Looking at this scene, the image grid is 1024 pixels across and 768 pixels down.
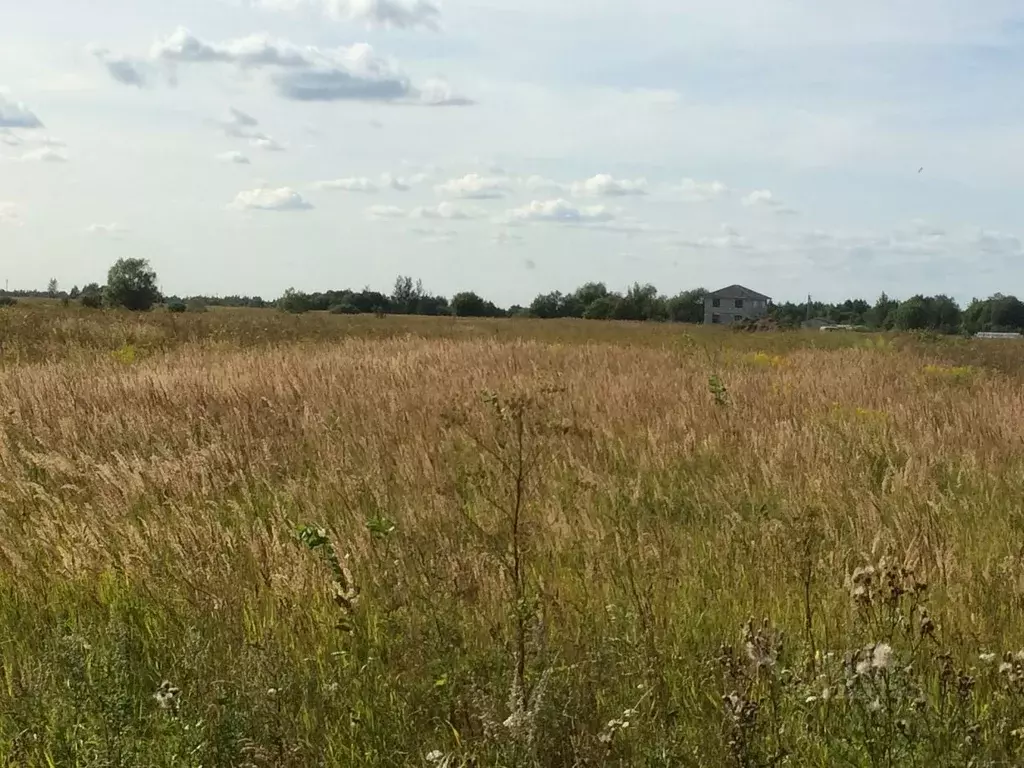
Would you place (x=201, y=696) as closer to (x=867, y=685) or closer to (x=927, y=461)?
(x=867, y=685)

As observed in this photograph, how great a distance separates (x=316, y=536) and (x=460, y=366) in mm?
7123

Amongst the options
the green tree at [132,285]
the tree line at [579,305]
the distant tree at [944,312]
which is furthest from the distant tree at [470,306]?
the distant tree at [944,312]

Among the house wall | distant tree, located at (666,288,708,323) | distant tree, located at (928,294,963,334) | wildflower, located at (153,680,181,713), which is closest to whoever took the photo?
wildflower, located at (153,680,181,713)

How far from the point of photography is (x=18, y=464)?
5266 mm

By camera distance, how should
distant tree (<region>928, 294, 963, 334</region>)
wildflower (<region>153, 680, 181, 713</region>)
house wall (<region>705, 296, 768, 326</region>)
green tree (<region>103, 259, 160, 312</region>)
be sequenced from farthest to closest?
house wall (<region>705, 296, 768, 326</region>) → distant tree (<region>928, 294, 963, 334</region>) → green tree (<region>103, 259, 160, 312</region>) → wildflower (<region>153, 680, 181, 713</region>)

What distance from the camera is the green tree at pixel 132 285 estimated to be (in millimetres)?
70062

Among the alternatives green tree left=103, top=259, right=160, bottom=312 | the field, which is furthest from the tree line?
the field

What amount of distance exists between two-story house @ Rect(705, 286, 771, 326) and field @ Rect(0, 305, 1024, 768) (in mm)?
96016

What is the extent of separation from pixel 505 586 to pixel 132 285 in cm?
7676

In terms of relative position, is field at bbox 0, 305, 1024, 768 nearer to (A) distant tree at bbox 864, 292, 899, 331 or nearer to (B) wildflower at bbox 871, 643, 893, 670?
(B) wildflower at bbox 871, 643, 893, 670

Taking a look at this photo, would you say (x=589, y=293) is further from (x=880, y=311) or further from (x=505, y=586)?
(x=505, y=586)

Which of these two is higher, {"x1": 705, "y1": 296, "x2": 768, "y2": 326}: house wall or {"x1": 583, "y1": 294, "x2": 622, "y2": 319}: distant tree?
{"x1": 705, "y1": 296, "x2": 768, "y2": 326}: house wall

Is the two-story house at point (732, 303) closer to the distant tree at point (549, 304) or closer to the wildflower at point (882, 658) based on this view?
the distant tree at point (549, 304)

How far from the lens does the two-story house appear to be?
331 feet
